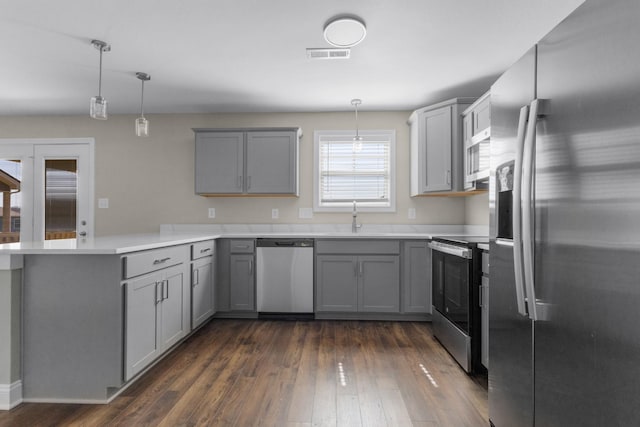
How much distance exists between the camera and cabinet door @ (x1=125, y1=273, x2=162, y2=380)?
201 centimetres

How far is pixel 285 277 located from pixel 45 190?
331 centimetres

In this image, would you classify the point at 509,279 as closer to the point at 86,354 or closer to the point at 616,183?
the point at 616,183

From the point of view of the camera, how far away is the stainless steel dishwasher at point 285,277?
3.56 meters

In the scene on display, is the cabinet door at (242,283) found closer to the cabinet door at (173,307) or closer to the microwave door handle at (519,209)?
the cabinet door at (173,307)

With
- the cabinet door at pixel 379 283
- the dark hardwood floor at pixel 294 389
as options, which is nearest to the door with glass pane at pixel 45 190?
the dark hardwood floor at pixel 294 389

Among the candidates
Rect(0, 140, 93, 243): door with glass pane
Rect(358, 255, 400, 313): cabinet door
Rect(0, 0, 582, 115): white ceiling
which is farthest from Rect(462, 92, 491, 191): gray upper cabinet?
Rect(0, 140, 93, 243): door with glass pane

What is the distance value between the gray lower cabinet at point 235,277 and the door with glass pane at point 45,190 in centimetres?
199

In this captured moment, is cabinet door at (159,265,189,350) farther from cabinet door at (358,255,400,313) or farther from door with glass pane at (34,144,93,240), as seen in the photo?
door with glass pane at (34,144,93,240)

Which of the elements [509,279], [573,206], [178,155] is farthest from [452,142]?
[178,155]

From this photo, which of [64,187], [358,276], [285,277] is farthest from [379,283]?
[64,187]

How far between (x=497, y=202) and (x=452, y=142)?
2.08 meters

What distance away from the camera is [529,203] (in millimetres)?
1205

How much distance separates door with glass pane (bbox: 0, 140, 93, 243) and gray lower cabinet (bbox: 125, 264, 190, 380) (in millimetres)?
2399

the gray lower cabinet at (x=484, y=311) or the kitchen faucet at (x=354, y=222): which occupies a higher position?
the kitchen faucet at (x=354, y=222)
